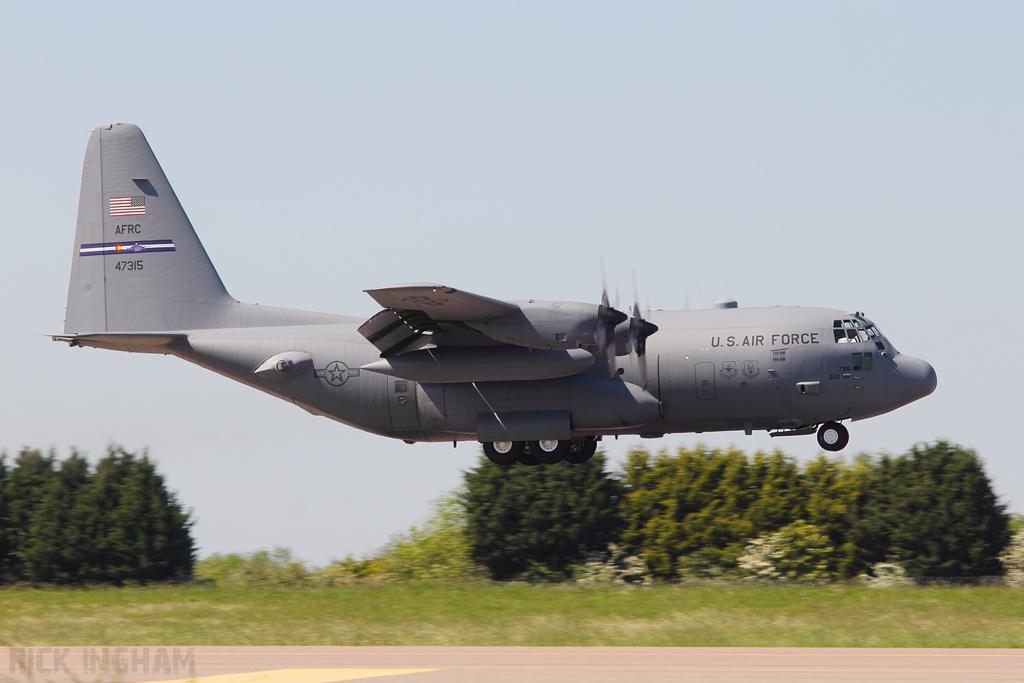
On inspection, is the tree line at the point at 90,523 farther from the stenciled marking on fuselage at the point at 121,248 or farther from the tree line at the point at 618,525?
the stenciled marking on fuselage at the point at 121,248

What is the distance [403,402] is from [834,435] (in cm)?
964

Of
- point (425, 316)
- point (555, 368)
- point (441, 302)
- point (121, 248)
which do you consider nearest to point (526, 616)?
point (555, 368)

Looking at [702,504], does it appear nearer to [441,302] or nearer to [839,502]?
[839,502]

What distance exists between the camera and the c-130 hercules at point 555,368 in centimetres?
2492

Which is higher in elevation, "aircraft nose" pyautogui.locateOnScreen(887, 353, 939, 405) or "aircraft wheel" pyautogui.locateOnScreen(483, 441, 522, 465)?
"aircraft nose" pyautogui.locateOnScreen(887, 353, 939, 405)

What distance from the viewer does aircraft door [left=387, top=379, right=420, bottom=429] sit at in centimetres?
2705

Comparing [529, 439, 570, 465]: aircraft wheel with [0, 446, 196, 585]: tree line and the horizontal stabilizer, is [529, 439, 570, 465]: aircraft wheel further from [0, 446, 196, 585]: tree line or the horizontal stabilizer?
[0, 446, 196, 585]: tree line

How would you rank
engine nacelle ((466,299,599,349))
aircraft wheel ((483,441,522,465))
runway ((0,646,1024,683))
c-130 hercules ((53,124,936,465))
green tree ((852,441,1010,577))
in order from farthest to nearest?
green tree ((852,441,1010,577)), aircraft wheel ((483,441,522,465)), c-130 hercules ((53,124,936,465)), engine nacelle ((466,299,599,349)), runway ((0,646,1024,683))

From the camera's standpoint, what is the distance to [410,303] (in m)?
23.7

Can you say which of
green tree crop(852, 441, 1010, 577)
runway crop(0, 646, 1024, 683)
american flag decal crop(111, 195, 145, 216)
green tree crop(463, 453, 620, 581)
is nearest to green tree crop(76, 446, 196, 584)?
green tree crop(463, 453, 620, 581)

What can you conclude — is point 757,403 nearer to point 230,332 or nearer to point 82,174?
point 230,332

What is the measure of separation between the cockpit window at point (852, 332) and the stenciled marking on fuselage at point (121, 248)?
1635 cm

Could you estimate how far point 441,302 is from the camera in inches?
926

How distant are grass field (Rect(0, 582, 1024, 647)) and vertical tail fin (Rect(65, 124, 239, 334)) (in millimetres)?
7190
